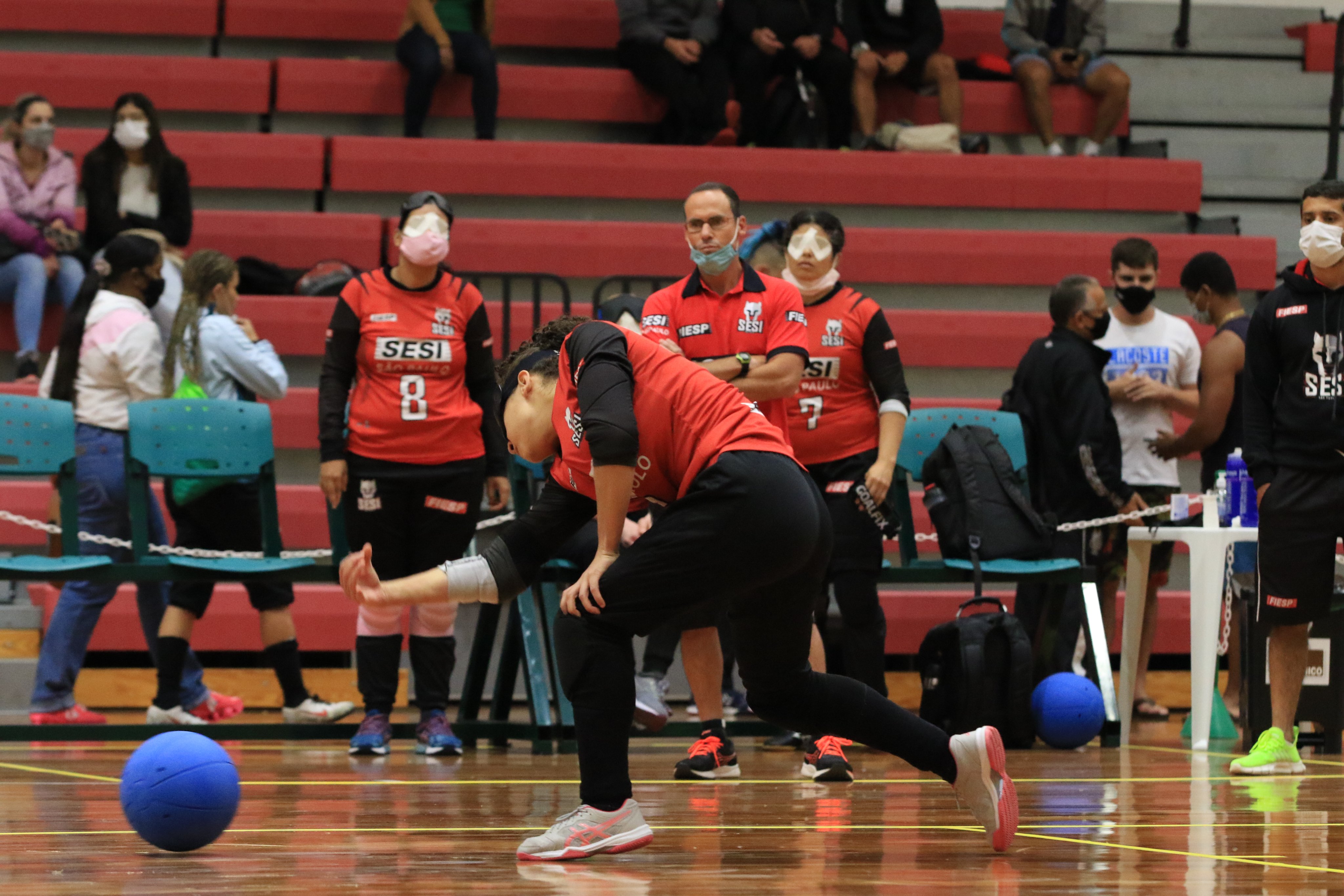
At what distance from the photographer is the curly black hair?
375 cm

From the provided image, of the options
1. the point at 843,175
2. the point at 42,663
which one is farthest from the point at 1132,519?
the point at 42,663

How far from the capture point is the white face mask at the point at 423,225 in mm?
6070

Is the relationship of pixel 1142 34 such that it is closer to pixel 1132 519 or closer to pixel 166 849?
pixel 1132 519

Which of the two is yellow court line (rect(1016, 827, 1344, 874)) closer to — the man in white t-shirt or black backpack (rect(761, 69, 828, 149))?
the man in white t-shirt

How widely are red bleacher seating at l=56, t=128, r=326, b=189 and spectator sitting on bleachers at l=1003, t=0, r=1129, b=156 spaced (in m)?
4.63

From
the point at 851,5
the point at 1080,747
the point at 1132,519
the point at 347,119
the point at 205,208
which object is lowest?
the point at 1080,747

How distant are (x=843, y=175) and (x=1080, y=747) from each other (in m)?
4.71

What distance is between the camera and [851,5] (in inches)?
423

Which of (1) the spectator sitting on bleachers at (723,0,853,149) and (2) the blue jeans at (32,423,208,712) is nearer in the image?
(2) the blue jeans at (32,423,208,712)

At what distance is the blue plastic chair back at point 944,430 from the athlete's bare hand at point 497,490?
5.54 ft

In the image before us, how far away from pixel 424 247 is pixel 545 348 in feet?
7.69

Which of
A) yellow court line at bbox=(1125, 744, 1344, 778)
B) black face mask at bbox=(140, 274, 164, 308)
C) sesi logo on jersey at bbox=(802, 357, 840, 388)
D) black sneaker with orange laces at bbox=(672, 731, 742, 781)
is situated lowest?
yellow court line at bbox=(1125, 744, 1344, 778)

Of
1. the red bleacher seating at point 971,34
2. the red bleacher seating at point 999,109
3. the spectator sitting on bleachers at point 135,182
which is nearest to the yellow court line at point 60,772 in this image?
the spectator sitting on bleachers at point 135,182

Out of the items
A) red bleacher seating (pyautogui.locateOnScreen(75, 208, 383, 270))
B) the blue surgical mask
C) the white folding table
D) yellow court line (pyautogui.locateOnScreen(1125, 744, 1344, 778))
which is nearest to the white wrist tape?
the blue surgical mask
